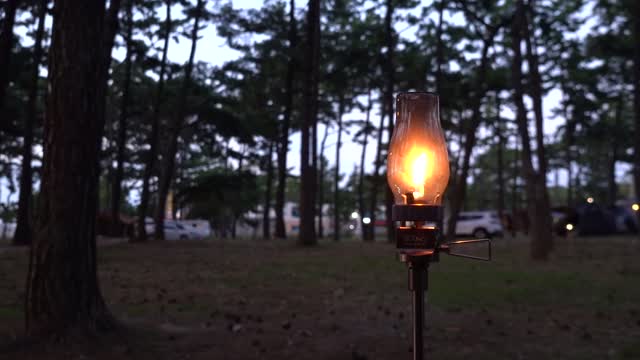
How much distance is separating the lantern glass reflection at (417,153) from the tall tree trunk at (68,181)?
4032 mm

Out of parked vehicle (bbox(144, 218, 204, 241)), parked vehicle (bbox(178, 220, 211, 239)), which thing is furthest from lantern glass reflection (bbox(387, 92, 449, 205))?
parked vehicle (bbox(178, 220, 211, 239))

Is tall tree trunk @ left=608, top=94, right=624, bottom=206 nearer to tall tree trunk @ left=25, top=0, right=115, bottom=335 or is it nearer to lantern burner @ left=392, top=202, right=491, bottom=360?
tall tree trunk @ left=25, top=0, right=115, bottom=335

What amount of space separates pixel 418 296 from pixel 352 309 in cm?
618

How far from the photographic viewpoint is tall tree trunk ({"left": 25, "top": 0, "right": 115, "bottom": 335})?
5.98 meters

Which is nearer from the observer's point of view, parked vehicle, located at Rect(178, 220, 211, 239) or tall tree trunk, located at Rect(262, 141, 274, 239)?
tall tree trunk, located at Rect(262, 141, 274, 239)

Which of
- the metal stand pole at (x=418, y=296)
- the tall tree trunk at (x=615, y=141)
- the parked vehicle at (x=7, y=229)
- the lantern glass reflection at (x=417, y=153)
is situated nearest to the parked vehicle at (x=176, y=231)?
the parked vehicle at (x=7, y=229)

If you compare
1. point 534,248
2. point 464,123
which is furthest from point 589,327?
point 464,123

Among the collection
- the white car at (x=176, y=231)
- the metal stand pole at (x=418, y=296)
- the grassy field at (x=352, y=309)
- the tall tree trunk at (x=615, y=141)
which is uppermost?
the tall tree trunk at (x=615, y=141)

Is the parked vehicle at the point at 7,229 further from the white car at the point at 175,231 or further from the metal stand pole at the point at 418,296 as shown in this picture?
the metal stand pole at the point at 418,296

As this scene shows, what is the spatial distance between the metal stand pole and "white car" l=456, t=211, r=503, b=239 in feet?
126

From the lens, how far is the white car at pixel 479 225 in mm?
40250

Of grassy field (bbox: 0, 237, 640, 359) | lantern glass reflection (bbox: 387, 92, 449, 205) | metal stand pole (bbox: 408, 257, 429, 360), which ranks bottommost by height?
grassy field (bbox: 0, 237, 640, 359)

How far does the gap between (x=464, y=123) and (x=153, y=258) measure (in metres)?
28.9

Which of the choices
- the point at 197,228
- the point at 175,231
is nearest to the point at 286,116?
the point at 175,231
